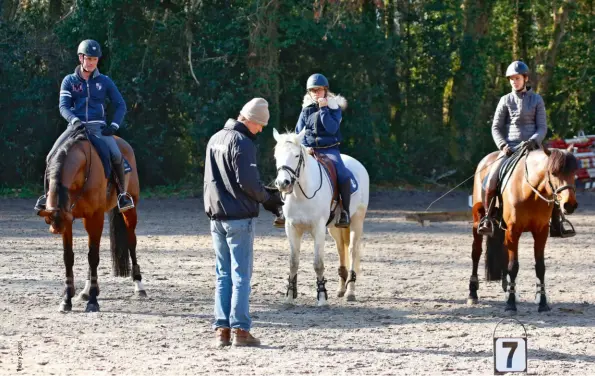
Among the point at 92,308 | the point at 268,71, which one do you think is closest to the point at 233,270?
the point at 92,308

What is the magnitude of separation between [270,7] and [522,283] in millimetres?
12966

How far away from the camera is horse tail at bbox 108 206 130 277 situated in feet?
38.3

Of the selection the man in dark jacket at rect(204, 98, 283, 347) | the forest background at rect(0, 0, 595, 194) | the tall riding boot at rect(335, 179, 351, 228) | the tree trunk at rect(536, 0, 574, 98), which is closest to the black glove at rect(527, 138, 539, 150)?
the tall riding boot at rect(335, 179, 351, 228)

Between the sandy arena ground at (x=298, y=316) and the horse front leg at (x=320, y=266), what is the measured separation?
123mm

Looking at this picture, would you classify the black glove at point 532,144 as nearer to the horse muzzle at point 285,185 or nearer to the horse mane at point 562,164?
the horse mane at point 562,164

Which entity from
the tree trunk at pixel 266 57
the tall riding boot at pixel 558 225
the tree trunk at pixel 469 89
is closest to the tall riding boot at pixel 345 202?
the tall riding boot at pixel 558 225

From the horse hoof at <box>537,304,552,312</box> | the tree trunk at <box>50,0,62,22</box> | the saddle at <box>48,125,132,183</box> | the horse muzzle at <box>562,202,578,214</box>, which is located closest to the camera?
the horse muzzle at <box>562,202,578,214</box>

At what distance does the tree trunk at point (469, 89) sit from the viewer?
26031 millimetres

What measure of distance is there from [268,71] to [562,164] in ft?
48.6

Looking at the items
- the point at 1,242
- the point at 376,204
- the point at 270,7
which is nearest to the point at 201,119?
the point at 270,7

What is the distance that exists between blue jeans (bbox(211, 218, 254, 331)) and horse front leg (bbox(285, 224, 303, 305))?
2.17m

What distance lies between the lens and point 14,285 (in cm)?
1186

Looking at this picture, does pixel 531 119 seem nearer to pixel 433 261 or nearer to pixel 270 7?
pixel 433 261

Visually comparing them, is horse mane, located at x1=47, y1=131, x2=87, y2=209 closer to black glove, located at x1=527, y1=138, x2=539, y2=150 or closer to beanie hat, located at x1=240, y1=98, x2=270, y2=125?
beanie hat, located at x1=240, y1=98, x2=270, y2=125
